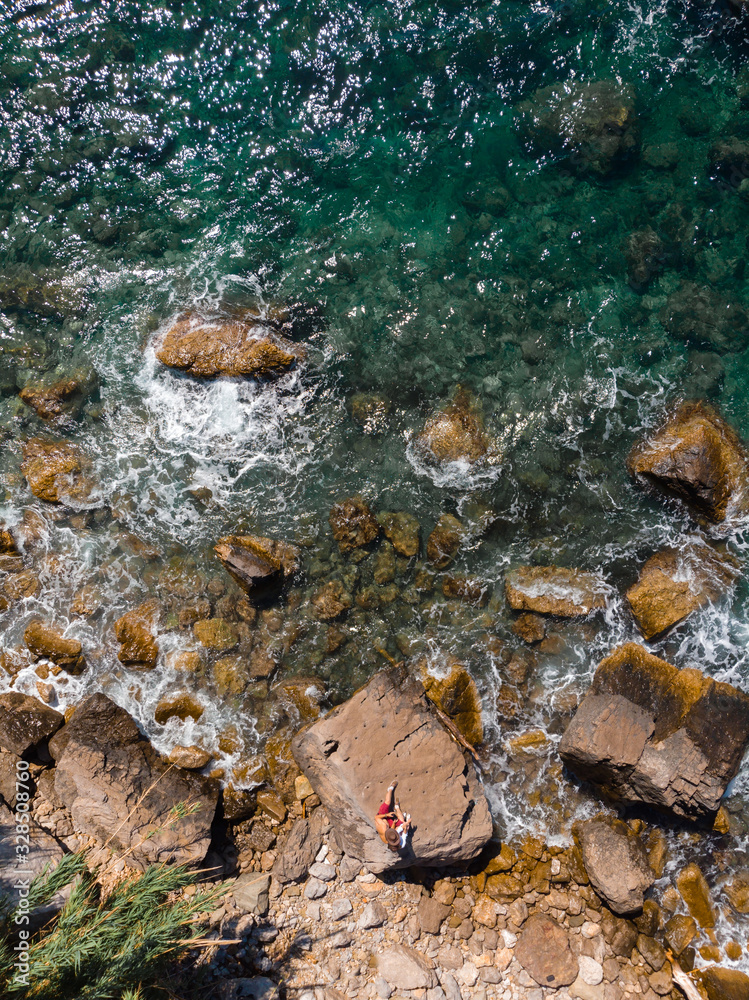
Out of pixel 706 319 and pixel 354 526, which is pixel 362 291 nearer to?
pixel 354 526

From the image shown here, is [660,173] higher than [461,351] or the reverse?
higher

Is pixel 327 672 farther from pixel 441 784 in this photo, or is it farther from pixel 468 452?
pixel 468 452

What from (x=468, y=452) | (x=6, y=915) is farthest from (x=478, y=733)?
(x=6, y=915)

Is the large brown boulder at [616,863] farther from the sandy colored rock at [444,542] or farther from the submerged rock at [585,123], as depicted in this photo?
the submerged rock at [585,123]

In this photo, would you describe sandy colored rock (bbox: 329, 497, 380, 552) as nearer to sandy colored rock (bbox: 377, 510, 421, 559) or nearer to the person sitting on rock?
sandy colored rock (bbox: 377, 510, 421, 559)

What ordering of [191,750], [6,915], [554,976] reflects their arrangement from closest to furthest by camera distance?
1. [6,915]
2. [554,976]
3. [191,750]

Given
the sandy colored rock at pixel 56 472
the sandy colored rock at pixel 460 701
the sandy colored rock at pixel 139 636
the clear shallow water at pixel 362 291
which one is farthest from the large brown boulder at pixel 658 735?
the sandy colored rock at pixel 56 472

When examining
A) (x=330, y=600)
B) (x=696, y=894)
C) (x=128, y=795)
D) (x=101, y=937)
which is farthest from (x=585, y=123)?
(x=101, y=937)
